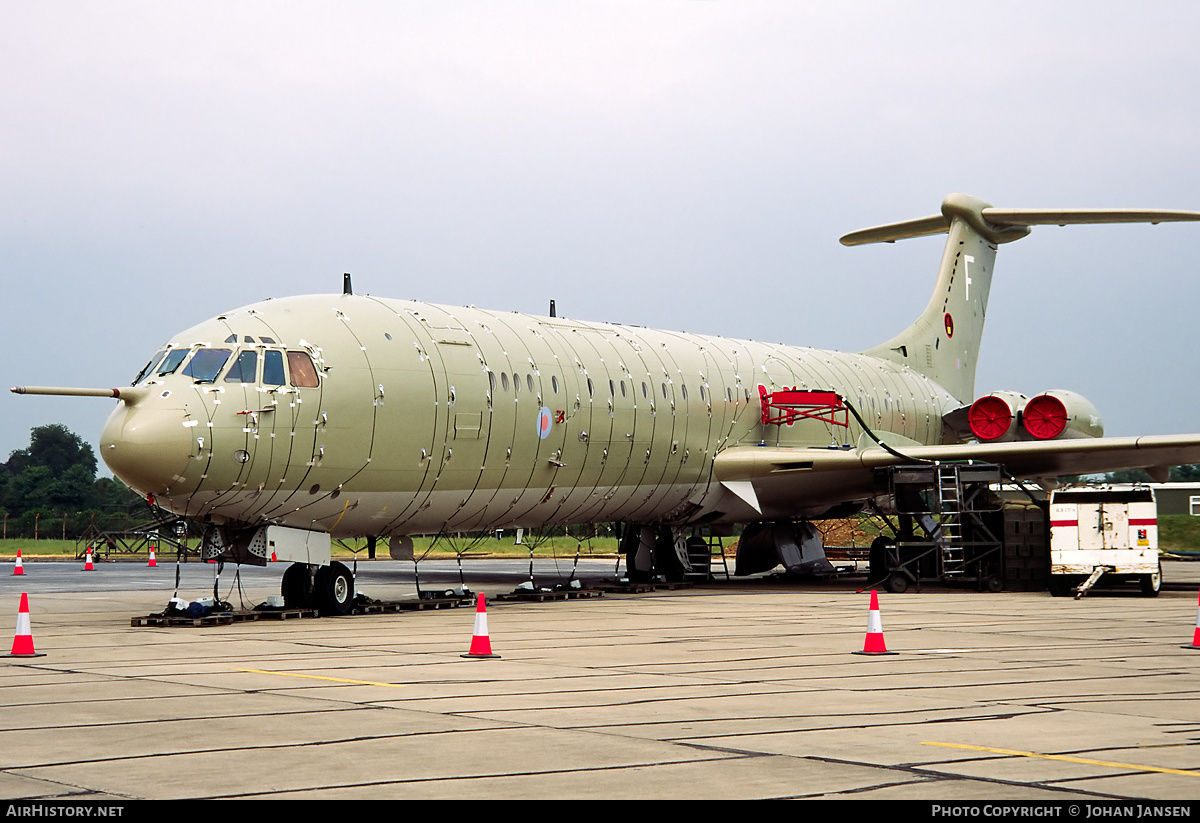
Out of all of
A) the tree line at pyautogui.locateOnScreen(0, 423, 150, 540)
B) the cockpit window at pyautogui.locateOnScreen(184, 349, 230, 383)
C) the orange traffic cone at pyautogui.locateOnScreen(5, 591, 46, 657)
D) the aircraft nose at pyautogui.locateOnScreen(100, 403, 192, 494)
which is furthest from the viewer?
the tree line at pyautogui.locateOnScreen(0, 423, 150, 540)

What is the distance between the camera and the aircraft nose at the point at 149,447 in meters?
18.1

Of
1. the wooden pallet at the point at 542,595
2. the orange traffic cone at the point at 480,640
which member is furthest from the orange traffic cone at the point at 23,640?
the wooden pallet at the point at 542,595

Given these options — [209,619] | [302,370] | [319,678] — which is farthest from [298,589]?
[319,678]

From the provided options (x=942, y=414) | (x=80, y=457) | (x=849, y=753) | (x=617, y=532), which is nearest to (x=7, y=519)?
(x=80, y=457)

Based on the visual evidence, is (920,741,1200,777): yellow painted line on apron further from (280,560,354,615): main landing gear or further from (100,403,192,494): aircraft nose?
(280,560,354,615): main landing gear

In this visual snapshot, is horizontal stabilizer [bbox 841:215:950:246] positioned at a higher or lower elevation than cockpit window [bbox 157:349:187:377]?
higher

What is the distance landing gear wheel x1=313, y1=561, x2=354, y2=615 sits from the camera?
2058 cm

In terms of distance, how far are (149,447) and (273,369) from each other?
2.18 metres

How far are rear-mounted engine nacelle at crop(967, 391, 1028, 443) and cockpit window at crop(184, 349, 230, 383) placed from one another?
19.2 m

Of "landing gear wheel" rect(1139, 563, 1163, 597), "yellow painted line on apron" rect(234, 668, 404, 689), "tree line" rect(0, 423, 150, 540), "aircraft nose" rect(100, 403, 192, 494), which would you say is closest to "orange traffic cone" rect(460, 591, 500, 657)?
"yellow painted line on apron" rect(234, 668, 404, 689)

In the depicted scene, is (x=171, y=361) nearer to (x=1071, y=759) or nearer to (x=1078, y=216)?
(x=1071, y=759)

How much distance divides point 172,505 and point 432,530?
5.28 meters

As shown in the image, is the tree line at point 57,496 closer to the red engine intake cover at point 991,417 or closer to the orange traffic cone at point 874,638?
the red engine intake cover at point 991,417
